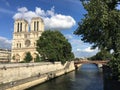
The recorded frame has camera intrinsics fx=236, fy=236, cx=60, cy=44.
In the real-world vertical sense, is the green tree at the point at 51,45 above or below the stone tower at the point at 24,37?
below

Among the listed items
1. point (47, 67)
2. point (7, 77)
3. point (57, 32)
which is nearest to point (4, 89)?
point (7, 77)

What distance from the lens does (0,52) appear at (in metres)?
148

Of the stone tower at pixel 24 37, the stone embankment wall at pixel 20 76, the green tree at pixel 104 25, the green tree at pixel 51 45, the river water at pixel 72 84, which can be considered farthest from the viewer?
the stone tower at pixel 24 37

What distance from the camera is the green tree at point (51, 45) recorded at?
67.7m

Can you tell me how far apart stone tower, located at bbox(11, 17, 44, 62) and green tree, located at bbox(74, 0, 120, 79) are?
8511 cm

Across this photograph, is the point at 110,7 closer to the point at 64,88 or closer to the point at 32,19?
the point at 64,88

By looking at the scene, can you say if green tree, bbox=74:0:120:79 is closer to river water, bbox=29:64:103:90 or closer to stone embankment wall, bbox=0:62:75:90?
stone embankment wall, bbox=0:62:75:90

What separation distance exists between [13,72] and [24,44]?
261 ft

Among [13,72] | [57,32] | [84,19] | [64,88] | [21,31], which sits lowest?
[64,88]

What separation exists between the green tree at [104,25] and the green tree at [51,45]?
39083 mm

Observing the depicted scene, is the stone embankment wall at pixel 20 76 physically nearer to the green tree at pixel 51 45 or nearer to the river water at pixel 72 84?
the river water at pixel 72 84

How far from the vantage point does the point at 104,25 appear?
23109 mm

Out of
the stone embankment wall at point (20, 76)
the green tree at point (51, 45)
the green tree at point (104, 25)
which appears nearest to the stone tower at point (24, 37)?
the green tree at point (51, 45)

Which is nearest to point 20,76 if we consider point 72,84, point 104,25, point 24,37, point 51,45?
point 72,84
